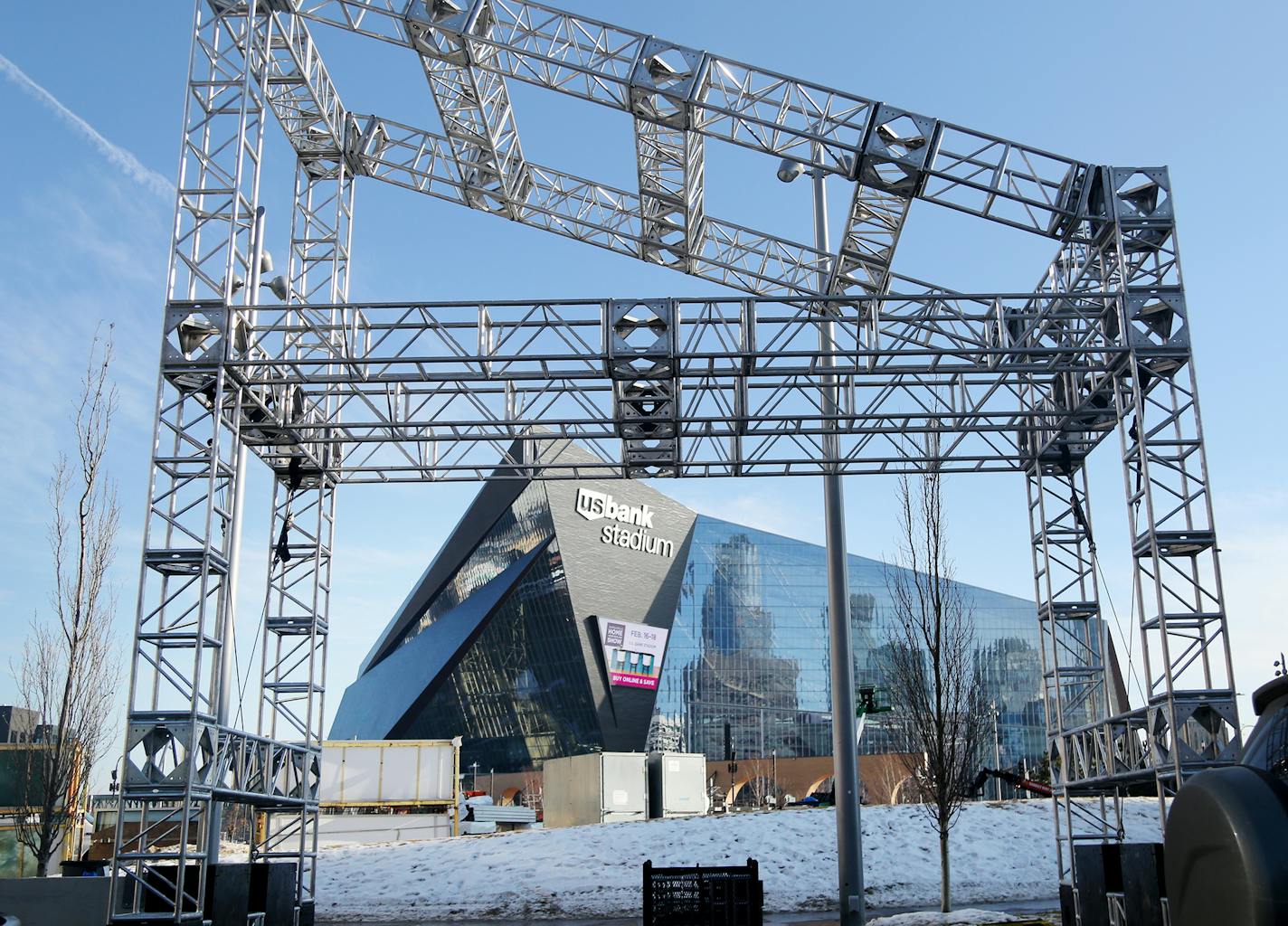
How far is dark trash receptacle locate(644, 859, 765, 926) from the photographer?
19531 mm

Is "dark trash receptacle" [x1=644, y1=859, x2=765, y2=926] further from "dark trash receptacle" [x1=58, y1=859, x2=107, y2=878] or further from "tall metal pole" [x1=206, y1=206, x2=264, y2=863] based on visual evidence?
"dark trash receptacle" [x1=58, y1=859, x2=107, y2=878]

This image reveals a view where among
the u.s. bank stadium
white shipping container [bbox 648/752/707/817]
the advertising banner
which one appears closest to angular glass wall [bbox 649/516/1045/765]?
the u.s. bank stadium

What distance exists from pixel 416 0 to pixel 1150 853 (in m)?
17.3

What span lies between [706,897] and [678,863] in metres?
9.96

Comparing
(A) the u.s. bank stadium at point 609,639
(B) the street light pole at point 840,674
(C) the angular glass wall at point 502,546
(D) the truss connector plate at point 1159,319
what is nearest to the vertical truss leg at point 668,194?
(B) the street light pole at point 840,674

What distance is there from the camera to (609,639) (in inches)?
2776

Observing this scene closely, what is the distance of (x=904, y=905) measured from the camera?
27172 mm

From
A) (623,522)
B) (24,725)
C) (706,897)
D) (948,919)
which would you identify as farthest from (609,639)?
(706,897)

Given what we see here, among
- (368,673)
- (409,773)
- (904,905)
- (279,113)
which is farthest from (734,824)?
(368,673)

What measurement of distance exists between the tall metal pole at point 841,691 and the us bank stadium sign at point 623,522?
45997mm

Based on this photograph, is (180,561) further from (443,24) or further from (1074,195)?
(1074,195)

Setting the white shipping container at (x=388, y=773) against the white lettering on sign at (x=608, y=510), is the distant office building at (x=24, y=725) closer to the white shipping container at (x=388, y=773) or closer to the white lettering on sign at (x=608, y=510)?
the white shipping container at (x=388, y=773)

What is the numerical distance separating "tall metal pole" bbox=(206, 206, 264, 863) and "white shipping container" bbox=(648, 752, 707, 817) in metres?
23.5

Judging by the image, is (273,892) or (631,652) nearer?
(273,892)
